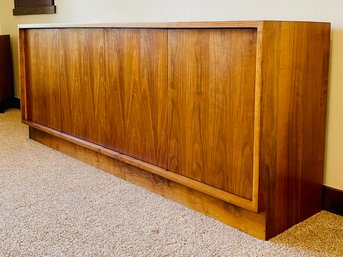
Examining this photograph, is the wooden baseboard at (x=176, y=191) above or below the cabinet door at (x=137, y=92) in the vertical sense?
below

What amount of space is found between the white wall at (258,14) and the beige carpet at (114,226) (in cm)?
29

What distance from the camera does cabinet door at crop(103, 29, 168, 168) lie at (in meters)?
1.77

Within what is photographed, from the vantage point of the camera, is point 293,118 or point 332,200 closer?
point 293,118

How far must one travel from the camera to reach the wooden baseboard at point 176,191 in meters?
1.54

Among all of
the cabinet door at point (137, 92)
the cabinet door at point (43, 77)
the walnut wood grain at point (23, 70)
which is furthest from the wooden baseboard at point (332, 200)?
the walnut wood grain at point (23, 70)

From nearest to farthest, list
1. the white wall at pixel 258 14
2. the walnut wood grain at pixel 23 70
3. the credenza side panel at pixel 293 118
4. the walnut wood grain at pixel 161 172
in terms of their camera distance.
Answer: the credenza side panel at pixel 293 118, the walnut wood grain at pixel 161 172, the white wall at pixel 258 14, the walnut wood grain at pixel 23 70

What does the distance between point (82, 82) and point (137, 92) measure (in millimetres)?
449

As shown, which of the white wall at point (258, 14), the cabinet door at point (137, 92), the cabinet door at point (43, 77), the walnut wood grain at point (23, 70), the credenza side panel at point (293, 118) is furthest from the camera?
the walnut wood grain at point (23, 70)

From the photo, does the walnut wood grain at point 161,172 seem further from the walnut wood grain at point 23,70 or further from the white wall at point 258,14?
the white wall at point 258,14

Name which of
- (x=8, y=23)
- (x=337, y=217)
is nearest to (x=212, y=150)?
(x=337, y=217)

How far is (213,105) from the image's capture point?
1.57 metres

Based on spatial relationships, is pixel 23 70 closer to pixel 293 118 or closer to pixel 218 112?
pixel 218 112

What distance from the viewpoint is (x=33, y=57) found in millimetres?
2604

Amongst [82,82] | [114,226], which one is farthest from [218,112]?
[82,82]
